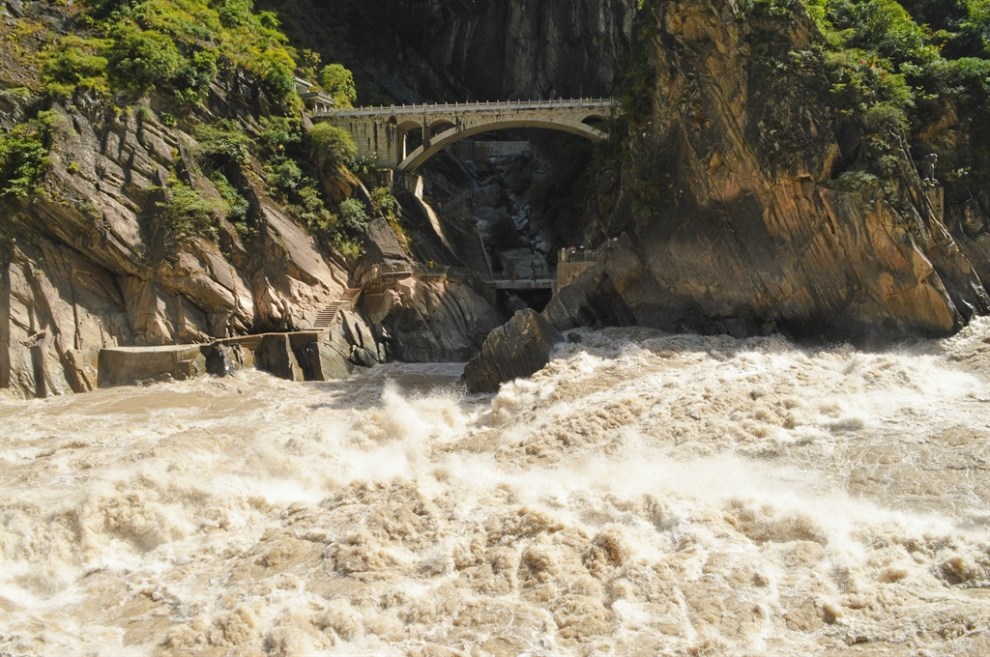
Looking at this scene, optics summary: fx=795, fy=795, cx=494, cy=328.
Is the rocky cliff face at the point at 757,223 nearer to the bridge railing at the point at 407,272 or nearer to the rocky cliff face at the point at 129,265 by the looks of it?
the bridge railing at the point at 407,272

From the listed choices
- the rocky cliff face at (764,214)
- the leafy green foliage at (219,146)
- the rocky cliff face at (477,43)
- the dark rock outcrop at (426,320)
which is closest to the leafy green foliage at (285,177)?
the leafy green foliage at (219,146)

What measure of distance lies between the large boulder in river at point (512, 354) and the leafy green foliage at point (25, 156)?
18.5 metres

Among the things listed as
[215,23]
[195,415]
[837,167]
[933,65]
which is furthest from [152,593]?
[215,23]

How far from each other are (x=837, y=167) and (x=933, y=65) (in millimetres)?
6679

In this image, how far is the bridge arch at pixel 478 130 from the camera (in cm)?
4100

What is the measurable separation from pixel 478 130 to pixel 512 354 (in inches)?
770

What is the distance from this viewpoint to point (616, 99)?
39781mm

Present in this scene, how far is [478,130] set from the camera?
42.6 meters

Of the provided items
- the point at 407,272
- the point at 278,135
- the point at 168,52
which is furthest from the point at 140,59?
the point at 407,272

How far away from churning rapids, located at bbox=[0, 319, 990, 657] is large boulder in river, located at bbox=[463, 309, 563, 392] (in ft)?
6.86

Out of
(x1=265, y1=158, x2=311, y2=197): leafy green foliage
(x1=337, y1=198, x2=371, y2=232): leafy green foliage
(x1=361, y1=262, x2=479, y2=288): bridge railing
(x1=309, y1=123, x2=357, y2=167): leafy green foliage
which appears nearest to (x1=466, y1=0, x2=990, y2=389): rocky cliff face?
(x1=361, y1=262, x2=479, y2=288): bridge railing

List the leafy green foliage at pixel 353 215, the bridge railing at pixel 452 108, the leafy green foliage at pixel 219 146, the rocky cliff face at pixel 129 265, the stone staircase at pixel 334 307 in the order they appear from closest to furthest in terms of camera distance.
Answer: the rocky cliff face at pixel 129 265
the stone staircase at pixel 334 307
the leafy green foliage at pixel 219 146
the leafy green foliage at pixel 353 215
the bridge railing at pixel 452 108

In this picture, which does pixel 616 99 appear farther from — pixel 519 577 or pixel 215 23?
pixel 519 577

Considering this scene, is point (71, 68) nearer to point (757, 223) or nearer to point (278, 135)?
point (278, 135)
